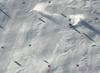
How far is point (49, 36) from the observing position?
1023cm

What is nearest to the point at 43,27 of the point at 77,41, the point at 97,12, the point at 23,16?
the point at 23,16

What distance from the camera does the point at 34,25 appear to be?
10.4m

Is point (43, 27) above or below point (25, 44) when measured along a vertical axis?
above

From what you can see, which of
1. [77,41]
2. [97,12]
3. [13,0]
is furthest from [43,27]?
[97,12]

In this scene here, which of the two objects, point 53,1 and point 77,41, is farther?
point 53,1

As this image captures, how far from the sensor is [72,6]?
34.4 feet

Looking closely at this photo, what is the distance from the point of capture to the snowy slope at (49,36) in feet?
32.2

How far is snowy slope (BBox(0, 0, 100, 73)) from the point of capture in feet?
32.2

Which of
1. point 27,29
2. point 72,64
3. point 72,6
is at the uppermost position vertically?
point 72,6

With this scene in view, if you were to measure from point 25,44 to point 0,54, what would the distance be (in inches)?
95.6

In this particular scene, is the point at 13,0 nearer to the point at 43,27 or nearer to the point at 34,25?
the point at 34,25

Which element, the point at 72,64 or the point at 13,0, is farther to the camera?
→ the point at 13,0

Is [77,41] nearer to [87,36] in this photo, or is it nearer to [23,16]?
[87,36]

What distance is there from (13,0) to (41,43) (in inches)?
197
